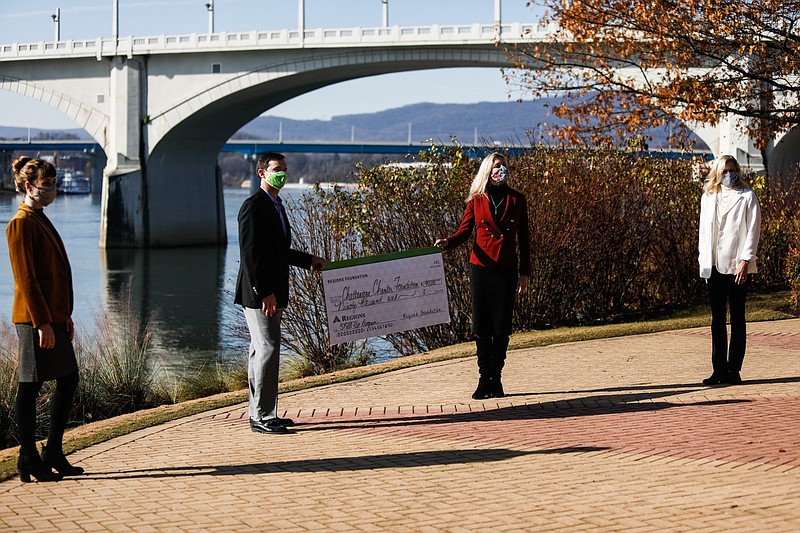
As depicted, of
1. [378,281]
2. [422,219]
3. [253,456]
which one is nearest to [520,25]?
[422,219]

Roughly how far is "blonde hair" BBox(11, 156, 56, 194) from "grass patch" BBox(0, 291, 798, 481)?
1.58 meters

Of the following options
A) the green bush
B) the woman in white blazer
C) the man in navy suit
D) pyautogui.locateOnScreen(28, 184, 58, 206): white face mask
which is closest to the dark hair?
the man in navy suit

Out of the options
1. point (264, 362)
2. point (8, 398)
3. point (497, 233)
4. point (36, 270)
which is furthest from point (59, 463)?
point (497, 233)

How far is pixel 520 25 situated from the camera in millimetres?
37562

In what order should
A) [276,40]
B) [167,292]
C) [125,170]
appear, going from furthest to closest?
[125,170] < [276,40] < [167,292]

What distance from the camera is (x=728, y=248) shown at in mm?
8508

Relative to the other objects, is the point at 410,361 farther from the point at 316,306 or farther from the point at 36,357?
the point at 36,357

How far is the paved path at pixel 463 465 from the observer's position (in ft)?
16.5

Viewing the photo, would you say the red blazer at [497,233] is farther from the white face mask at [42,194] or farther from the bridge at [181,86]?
the bridge at [181,86]

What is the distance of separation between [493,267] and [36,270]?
345cm

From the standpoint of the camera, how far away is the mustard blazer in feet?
Result: 18.9

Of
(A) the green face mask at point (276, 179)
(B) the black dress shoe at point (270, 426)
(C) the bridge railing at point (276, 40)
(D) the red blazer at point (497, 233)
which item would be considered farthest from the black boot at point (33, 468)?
(C) the bridge railing at point (276, 40)

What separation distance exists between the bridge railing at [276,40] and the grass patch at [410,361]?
20.9m

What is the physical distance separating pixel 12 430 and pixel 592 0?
1058 cm
